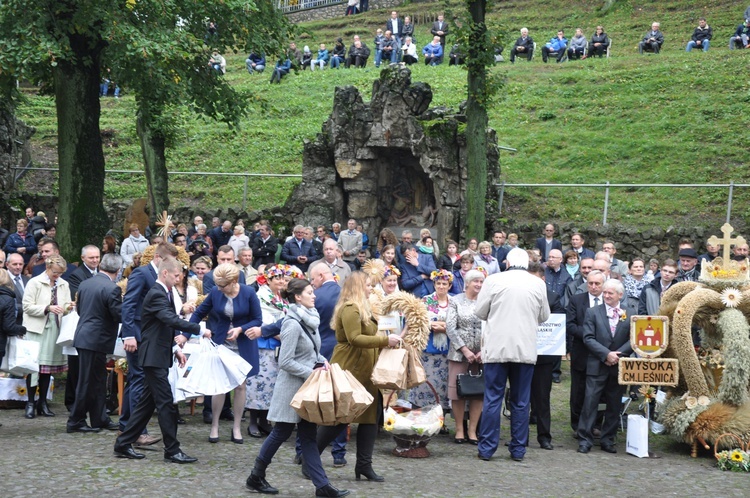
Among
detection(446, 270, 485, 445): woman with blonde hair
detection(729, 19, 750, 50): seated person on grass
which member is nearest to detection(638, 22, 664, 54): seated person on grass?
detection(729, 19, 750, 50): seated person on grass

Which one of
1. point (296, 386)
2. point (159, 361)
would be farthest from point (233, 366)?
point (296, 386)

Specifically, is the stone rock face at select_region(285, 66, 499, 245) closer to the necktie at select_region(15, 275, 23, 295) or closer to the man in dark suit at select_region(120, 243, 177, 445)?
the necktie at select_region(15, 275, 23, 295)

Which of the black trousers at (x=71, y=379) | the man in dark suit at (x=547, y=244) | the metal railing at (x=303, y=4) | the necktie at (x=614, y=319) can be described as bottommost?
the black trousers at (x=71, y=379)

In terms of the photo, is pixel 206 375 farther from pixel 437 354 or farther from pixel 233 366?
pixel 437 354

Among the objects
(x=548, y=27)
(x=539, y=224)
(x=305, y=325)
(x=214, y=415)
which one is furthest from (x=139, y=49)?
(x=548, y=27)

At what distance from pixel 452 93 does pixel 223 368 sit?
23.5 metres

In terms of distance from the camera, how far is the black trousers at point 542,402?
33.3 ft

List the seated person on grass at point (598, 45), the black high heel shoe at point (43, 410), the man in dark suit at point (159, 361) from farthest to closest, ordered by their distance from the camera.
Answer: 1. the seated person on grass at point (598, 45)
2. the black high heel shoe at point (43, 410)
3. the man in dark suit at point (159, 361)

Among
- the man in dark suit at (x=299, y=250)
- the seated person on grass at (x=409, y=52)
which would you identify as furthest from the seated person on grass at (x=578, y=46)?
the man in dark suit at (x=299, y=250)

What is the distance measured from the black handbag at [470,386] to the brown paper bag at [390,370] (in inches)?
69.6

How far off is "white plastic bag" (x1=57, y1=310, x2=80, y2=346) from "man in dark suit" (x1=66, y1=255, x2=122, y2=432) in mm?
912

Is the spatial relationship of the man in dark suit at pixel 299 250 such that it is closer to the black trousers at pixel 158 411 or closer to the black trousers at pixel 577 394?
the black trousers at pixel 577 394

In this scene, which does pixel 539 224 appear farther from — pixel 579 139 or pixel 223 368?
pixel 223 368

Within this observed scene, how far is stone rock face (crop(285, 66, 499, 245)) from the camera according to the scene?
70.6 ft
